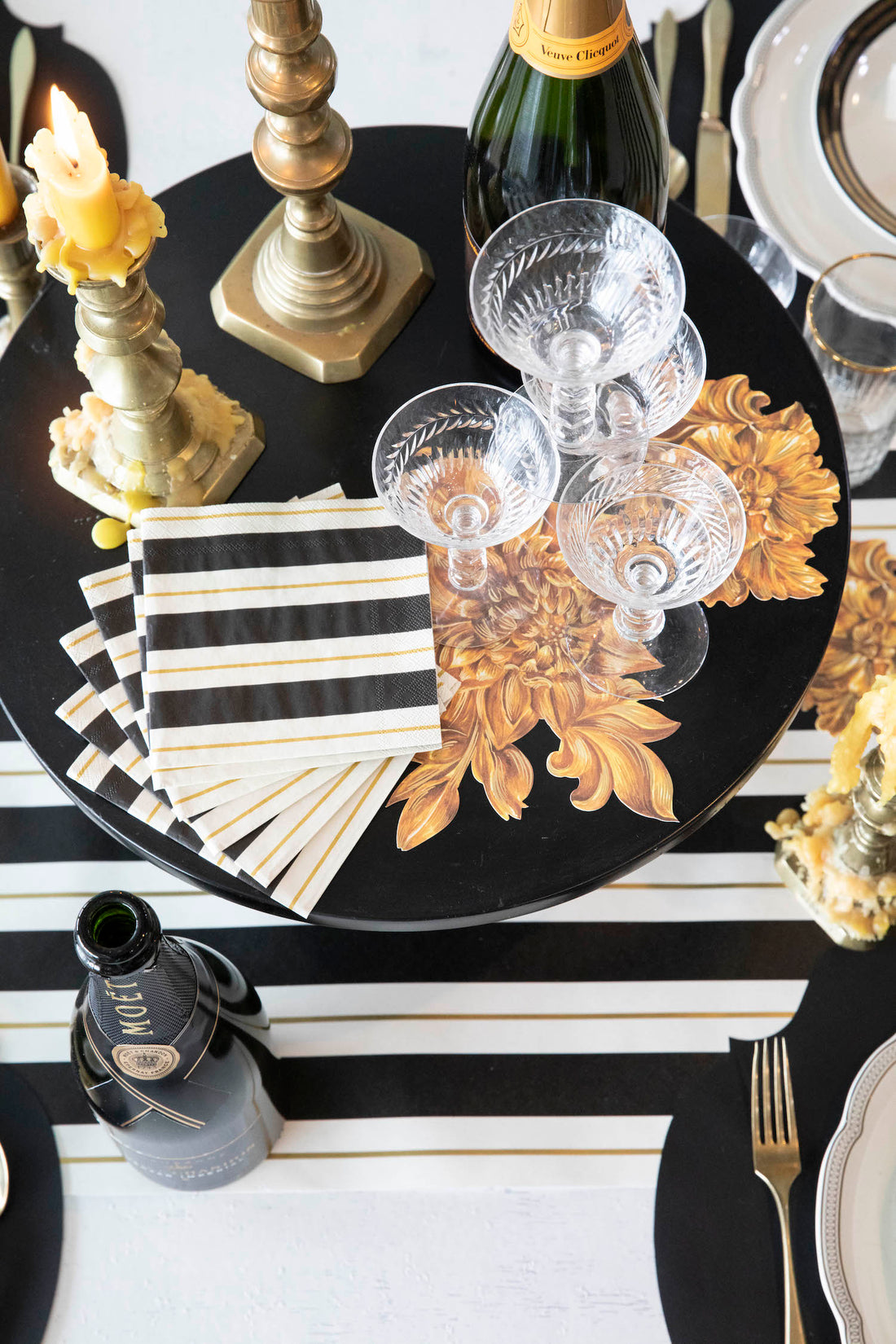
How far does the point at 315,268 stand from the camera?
0.74 meters

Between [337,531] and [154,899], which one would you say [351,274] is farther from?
[154,899]

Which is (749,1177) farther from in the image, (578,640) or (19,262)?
(19,262)

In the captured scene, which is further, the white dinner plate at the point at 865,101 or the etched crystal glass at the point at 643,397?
the white dinner plate at the point at 865,101

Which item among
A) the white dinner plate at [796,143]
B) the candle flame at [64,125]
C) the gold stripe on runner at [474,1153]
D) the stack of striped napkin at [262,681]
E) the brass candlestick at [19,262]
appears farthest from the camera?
the white dinner plate at [796,143]

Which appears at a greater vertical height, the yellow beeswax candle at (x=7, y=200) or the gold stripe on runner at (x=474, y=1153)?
the yellow beeswax candle at (x=7, y=200)

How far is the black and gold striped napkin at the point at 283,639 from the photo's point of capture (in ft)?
2.03

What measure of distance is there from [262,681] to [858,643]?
0.46 m

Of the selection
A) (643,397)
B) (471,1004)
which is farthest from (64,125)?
(471,1004)

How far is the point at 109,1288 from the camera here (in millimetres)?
694

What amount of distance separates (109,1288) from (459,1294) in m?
0.21

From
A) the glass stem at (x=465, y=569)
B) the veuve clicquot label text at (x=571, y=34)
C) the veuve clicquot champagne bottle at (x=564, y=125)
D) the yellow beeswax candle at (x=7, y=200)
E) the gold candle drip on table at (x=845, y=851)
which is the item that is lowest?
the gold candle drip on table at (x=845, y=851)

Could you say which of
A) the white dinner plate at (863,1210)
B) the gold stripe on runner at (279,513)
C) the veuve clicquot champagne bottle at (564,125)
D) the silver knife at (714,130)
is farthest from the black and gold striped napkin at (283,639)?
the silver knife at (714,130)

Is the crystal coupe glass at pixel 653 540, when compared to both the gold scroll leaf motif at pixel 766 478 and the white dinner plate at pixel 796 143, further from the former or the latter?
the white dinner plate at pixel 796 143

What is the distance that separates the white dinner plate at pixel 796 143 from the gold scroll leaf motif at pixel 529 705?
409 mm
